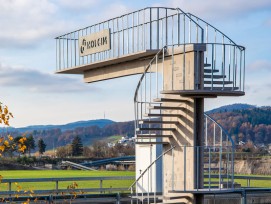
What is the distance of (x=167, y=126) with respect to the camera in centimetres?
2022

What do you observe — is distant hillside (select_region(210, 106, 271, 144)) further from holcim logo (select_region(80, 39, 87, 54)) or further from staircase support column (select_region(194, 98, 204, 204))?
staircase support column (select_region(194, 98, 204, 204))

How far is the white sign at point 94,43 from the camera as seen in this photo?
2297cm

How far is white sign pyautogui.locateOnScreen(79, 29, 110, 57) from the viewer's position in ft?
75.4

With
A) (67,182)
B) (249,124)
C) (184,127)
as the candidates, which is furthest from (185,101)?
(249,124)

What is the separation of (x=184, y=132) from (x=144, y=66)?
237cm

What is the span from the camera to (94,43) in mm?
23641

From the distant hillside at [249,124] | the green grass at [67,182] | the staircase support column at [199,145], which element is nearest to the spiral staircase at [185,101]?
the staircase support column at [199,145]

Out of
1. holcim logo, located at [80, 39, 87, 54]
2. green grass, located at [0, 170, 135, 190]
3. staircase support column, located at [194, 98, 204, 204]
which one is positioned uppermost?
holcim logo, located at [80, 39, 87, 54]

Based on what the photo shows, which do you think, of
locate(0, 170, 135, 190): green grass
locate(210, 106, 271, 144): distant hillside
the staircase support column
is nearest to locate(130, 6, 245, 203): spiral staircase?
the staircase support column

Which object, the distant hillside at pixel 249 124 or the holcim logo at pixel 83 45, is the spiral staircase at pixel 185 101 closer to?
the holcim logo at pixel 83 45

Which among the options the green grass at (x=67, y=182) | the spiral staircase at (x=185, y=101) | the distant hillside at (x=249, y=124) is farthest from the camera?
the distant hillside at (x=249, y=124)

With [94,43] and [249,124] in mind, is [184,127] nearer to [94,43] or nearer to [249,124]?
[94,43]

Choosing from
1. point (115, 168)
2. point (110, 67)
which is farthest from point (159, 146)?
point (115, 168)

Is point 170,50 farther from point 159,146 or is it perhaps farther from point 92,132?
point 92,132
